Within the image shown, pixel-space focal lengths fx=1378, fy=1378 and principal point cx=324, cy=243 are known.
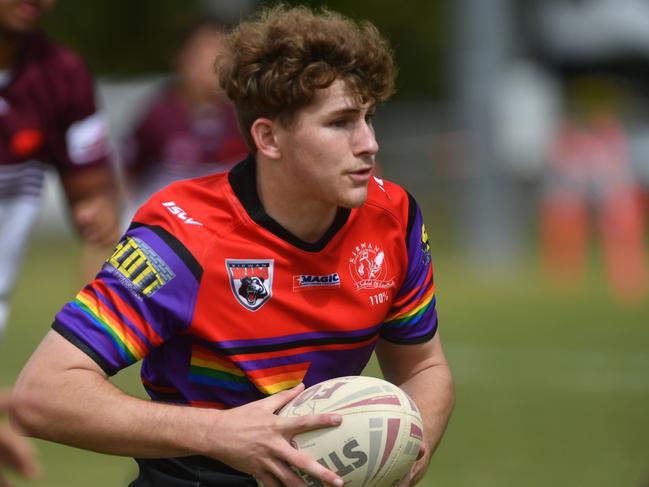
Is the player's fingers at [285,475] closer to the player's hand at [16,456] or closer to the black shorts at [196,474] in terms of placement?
the black shorts at [196,474]

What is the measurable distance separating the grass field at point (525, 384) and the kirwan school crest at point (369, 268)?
2.10 metres

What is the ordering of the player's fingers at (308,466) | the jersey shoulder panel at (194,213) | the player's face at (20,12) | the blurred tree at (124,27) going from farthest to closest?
the blurred tree at (124,27)
the player's face at (20,12)
the jersey shoulder panel at (194,213)
the player's fingers at (308,466)

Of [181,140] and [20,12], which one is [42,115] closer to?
[20,12]

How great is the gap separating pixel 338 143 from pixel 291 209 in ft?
0.92

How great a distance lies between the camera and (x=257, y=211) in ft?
13.8

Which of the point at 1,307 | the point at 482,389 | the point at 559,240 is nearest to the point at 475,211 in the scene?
the point at 559,240

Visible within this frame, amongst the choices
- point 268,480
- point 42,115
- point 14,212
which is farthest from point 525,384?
point 268,480

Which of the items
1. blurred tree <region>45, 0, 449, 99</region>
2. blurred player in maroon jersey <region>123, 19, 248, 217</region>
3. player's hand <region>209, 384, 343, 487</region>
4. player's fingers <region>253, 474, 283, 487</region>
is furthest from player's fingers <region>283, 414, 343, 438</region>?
blurred tree <region>45, 0, 449, 99</region>

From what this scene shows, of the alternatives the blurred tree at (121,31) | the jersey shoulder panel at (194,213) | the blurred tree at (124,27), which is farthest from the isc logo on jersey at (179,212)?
the blurred tree at (121,31)

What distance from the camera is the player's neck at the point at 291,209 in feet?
14.0

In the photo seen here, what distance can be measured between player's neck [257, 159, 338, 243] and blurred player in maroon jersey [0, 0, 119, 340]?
173 centimetres

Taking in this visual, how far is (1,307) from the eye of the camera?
5.93 metres

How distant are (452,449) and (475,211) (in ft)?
37.6

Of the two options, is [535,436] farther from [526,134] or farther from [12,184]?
[526,134]
